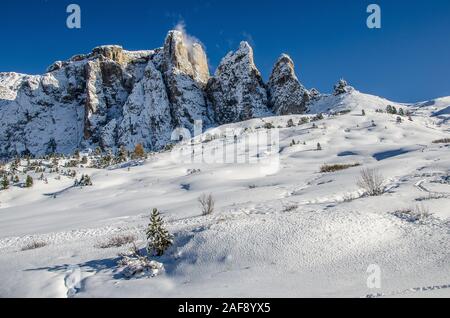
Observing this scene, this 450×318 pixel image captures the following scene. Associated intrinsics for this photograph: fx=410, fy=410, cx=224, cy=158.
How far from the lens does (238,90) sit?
71875mm

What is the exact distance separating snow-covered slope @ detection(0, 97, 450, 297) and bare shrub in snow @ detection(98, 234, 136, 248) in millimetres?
212

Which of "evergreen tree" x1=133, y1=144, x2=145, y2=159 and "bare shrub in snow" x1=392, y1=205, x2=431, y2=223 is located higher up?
"evergreen tree" x1=133, y1=144, x2=145, y2=159

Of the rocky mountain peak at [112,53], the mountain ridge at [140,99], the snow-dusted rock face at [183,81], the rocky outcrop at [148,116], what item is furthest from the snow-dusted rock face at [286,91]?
the rocky mountain peak at [112,53]

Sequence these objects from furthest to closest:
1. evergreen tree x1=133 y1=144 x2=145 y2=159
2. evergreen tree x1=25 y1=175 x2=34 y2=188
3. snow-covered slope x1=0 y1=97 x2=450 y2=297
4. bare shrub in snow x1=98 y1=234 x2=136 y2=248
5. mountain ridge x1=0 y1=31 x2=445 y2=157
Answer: mountain ridge x1=0 y1=31 x2=445 y2=157, evergreen tree x1=133 y1=144 x2=145 y2=159, evergreen tree x1=25 y1=175 x2=34 y2=188, bare shrub in snow x1=98 y1=234 x2=136 y2=248, snow-covered slope x1=0 y1=97 x2=450 y2=297

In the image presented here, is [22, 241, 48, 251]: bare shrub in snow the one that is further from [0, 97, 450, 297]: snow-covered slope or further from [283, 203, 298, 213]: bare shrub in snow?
[283, 203, 298, 213]: bare shrub in snow

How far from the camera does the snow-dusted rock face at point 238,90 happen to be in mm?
70500

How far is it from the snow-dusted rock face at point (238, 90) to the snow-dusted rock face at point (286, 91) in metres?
1.77

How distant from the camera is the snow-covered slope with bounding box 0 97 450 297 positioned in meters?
5.77

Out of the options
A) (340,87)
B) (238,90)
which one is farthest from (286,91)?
(340,87)

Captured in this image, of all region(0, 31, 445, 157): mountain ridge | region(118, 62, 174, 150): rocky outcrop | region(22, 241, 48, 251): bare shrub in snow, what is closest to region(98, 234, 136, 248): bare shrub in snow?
region(22, 241, 48, 251): bare shrub in snow

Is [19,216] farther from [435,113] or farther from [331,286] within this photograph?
[435,113]
